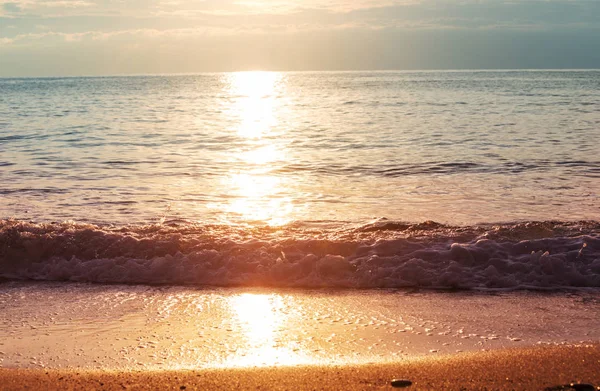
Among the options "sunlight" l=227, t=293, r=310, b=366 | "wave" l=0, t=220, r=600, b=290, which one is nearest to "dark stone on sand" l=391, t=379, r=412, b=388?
"sunlight" l=227, t=293, r=310, b=366

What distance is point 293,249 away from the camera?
8.17 metres

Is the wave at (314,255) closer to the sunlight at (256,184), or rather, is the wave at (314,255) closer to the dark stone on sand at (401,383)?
the sunlight at (256,184)

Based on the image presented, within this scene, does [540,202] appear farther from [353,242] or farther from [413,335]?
[413,335]

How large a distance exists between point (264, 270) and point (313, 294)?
0.99 metres

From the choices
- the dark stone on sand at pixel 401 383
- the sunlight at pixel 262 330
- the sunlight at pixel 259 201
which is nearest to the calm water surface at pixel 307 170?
the sunlight at pixel 259 201

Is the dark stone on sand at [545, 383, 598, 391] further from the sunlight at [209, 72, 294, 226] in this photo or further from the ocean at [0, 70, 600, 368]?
the sunlight at [209, 72, 294, 226]

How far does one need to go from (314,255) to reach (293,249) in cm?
50

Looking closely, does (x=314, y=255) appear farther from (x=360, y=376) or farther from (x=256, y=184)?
(x=256, y=184)

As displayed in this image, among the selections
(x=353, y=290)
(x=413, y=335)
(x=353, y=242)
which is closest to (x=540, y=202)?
(x=353, y=242)

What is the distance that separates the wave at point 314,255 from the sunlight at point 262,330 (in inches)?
30.0

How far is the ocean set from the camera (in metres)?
5.21

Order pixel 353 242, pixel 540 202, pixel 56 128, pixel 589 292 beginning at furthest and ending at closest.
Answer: pixel 56 128, pixel 540 202, pixel 353 242, pixel 589 292

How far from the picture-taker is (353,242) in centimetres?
837

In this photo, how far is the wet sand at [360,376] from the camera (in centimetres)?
406
